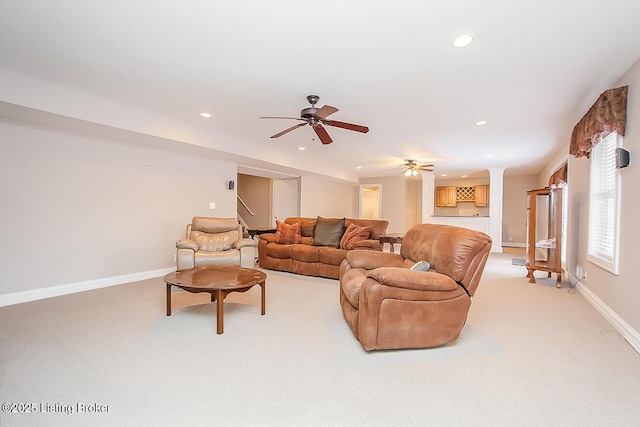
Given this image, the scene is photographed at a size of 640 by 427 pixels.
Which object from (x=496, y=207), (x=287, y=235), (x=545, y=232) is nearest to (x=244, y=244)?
(x=287, y=235)

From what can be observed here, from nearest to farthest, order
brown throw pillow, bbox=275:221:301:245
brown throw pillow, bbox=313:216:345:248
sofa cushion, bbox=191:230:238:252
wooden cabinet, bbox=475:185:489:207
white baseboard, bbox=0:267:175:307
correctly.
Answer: white baseboard, bbox=0:267:175:307 → sofa cushion, bbox=191:230:238:252 → brown throw pillow, bbox=313:216:345:248 → brown throw pillow, bbox=275:221:301:245 → wooden cabinet, bbox=475:185:489:207

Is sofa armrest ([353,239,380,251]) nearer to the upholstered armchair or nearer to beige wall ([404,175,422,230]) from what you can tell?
the upholstered armchair

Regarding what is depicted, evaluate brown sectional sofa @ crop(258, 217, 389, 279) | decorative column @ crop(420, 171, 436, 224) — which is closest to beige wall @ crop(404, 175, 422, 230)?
decorative column @ crop(420, 171, 436, 224)

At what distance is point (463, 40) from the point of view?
6.93 feet

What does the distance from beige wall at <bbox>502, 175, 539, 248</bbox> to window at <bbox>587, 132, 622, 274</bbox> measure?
6.01 m

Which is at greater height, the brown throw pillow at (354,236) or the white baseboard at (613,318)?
the brown throw pillow at (354,236)

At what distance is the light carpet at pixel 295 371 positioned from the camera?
150 cm

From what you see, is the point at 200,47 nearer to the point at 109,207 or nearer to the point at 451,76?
the point at 451,76

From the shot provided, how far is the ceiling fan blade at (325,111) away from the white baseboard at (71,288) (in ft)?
11.4

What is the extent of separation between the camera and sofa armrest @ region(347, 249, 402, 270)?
10.1ft

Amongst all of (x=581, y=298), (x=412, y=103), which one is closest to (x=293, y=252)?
(x=412, y=103)

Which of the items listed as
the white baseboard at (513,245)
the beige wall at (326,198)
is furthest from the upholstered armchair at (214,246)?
the white baseboard at (513,245)

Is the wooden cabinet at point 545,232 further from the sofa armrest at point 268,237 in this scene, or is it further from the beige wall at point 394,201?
the beige wall at point 394,201

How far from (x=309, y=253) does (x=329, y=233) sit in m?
0.51
